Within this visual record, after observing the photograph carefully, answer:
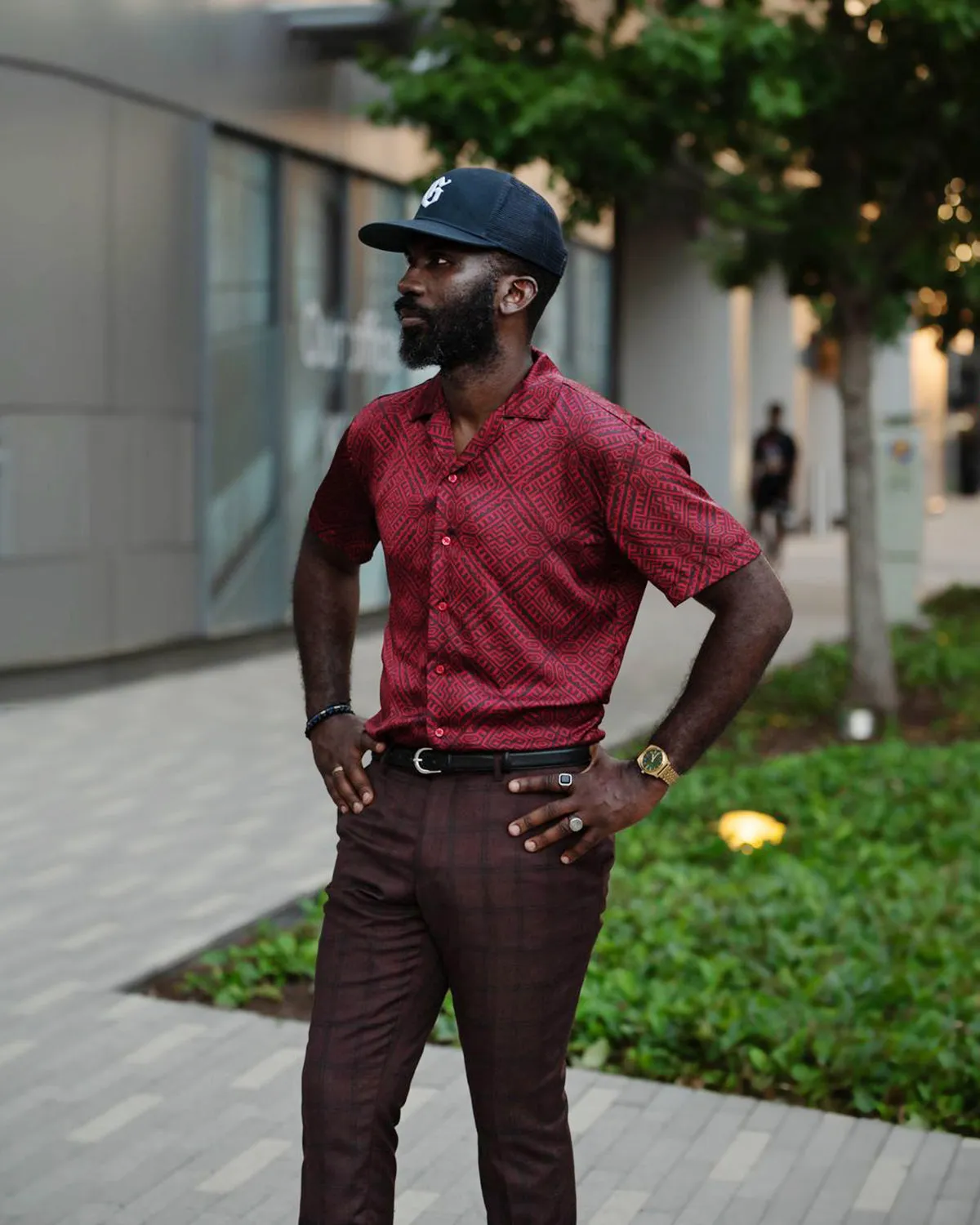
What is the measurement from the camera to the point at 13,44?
12672 millimetres

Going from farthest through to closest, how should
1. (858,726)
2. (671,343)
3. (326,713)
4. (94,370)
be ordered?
(671,343) → (94,370) → (858,726) → (326,713)

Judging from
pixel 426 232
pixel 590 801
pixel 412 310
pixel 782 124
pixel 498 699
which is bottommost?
pixel 590 801

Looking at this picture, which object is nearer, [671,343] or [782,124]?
[782,124]

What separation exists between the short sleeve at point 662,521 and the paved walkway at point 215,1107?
1.88m

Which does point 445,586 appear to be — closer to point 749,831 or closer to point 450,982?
point 450,982

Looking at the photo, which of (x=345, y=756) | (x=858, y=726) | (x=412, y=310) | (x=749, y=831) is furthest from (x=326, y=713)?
(x=858, y=726)

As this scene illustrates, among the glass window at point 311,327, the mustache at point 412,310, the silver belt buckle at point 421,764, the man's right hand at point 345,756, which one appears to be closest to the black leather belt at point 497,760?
the silver belt buckle at point 421,764

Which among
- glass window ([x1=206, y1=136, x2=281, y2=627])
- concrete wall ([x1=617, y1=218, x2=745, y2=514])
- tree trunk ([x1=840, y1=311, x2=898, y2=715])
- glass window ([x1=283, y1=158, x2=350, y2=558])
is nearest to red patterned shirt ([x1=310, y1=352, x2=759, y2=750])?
tree trunk ([x1=840, y1=311, x2=898, y2=715])

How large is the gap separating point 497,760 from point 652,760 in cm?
23

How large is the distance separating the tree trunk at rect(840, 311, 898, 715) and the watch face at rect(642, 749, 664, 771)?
8538mm

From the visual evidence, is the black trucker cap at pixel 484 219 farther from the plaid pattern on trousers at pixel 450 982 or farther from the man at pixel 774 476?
the man at pixel 774 476

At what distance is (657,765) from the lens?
298 cm

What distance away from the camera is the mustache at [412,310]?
9.83 ft

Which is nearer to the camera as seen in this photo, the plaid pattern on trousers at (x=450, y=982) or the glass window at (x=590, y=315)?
the plaid pattern on trousers at (x=450, y=982)
